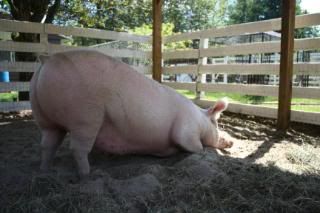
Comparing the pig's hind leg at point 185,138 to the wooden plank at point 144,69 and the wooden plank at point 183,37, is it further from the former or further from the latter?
the wooden plank at point 144,69

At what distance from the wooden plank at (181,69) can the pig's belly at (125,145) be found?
4.54 metres

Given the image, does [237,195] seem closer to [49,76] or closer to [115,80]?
[115,80]

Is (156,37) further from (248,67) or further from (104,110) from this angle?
(104,110)

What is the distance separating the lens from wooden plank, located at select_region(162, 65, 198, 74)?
759 centimetres

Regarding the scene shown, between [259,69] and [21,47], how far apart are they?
4.35m

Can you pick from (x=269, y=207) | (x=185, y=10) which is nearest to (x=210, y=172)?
(x=269, y=207)

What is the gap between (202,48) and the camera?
24.0 ft

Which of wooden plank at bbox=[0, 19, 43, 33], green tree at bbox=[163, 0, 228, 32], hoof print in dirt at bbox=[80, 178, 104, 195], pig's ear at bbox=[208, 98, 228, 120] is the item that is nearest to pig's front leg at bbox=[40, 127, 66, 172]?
hoof print in dirt at bbox=[80, 178, 104, 195]

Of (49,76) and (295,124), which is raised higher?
(49,76)

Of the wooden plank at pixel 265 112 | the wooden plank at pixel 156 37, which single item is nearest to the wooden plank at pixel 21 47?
the wooden plank at pixel 156 37

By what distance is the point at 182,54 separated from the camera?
312 inches

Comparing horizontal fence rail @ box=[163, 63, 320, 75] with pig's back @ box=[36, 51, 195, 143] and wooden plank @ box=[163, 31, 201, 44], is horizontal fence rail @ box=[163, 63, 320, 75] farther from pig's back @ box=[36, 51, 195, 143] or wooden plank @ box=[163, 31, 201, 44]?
pig's back @ box=[36, 51, 195, 143]

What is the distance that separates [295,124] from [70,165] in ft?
11.6

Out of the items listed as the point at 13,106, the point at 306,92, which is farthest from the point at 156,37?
the point at 306,92
